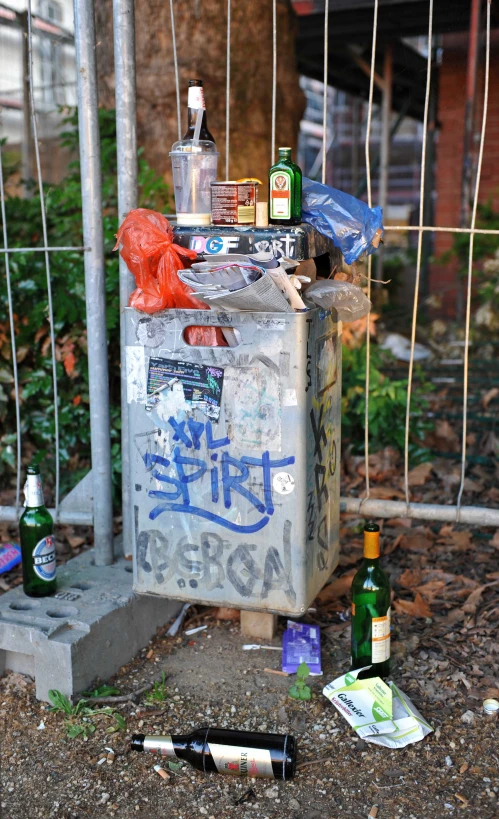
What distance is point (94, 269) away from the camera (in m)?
2.95

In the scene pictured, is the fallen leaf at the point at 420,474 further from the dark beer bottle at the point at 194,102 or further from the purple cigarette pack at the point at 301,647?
the dark beer bottle at the point at 194,102

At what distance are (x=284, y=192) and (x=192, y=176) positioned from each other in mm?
400

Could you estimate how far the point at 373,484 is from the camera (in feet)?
14.6

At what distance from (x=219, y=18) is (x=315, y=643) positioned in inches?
136

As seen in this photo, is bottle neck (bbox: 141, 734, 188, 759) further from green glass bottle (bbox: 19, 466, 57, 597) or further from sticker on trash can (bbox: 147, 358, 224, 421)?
sticker on trash can (bbox: 147, 358, 224, 421)

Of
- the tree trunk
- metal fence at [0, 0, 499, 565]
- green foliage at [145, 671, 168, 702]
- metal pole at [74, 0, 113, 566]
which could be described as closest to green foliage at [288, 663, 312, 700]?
green foliage at [145, 671, 168, 702]

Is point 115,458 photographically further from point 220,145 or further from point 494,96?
point 494,96

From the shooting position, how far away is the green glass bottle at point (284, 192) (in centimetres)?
249

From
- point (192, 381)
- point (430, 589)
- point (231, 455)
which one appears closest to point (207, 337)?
point (192, 381)

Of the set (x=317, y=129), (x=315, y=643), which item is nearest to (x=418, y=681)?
(x=315, y=643)

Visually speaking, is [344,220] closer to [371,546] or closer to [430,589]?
[371,546]

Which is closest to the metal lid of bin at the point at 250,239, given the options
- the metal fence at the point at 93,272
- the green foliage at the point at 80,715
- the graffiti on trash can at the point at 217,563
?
the metal fence at the point at 93,272

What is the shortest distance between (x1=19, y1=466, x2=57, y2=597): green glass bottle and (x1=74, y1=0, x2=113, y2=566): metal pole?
27cm

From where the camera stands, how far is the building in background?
338 inches
